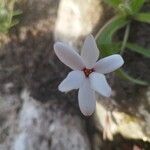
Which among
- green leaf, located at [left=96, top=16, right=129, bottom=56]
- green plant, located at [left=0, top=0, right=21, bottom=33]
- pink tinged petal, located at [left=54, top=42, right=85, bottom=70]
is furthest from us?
green plant, located at [left=0, top=0, right=21, bottom=33]

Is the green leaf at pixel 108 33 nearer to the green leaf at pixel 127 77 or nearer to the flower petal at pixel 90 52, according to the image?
the green leaf at pixel 127 77

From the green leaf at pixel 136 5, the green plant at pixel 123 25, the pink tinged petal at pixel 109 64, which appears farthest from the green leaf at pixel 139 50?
the pink tinged petal at pixel 109 64

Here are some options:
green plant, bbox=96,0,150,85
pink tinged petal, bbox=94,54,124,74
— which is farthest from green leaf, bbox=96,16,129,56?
pink tinged petal, bbox=94,54,124,74


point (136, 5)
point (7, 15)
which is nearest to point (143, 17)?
point (136, 5)

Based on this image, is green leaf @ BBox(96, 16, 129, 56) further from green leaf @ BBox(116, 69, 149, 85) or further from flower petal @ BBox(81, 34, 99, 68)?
flower petal @ BBox(81, 34, 99, 68)

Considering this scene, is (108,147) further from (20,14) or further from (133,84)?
(20,14)
